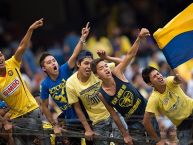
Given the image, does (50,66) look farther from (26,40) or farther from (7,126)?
(7,126)

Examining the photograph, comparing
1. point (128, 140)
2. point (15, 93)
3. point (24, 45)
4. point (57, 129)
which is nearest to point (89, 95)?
point (57, 129)

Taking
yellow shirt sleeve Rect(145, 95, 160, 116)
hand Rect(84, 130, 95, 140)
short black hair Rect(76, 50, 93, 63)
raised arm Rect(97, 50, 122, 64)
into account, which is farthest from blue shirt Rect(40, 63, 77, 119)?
yellow shirt sleeve Rect(145, 95, 160, 116)

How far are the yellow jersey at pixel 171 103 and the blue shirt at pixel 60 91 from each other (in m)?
1.48

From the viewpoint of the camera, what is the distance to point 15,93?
47.5 ft

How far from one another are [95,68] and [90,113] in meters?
0.83

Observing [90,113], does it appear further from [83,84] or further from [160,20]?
[160,20]

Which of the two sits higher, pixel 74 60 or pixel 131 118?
pixel 74 60

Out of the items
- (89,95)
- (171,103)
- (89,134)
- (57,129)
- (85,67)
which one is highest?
(85,67)

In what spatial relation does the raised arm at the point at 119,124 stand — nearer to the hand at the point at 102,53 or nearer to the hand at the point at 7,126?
the hand at the point at 102,53

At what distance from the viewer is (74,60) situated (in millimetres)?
15023

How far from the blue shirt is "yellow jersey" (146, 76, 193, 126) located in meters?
1.48

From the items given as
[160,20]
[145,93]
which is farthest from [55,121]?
[160,20]

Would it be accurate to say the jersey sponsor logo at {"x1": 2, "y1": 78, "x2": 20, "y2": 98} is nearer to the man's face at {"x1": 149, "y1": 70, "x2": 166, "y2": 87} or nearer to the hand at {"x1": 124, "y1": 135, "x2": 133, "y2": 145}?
the hand at {"x1": 124, "y1": 135, "x2": 133, "y2": 145}

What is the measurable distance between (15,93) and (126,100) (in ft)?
5.25
